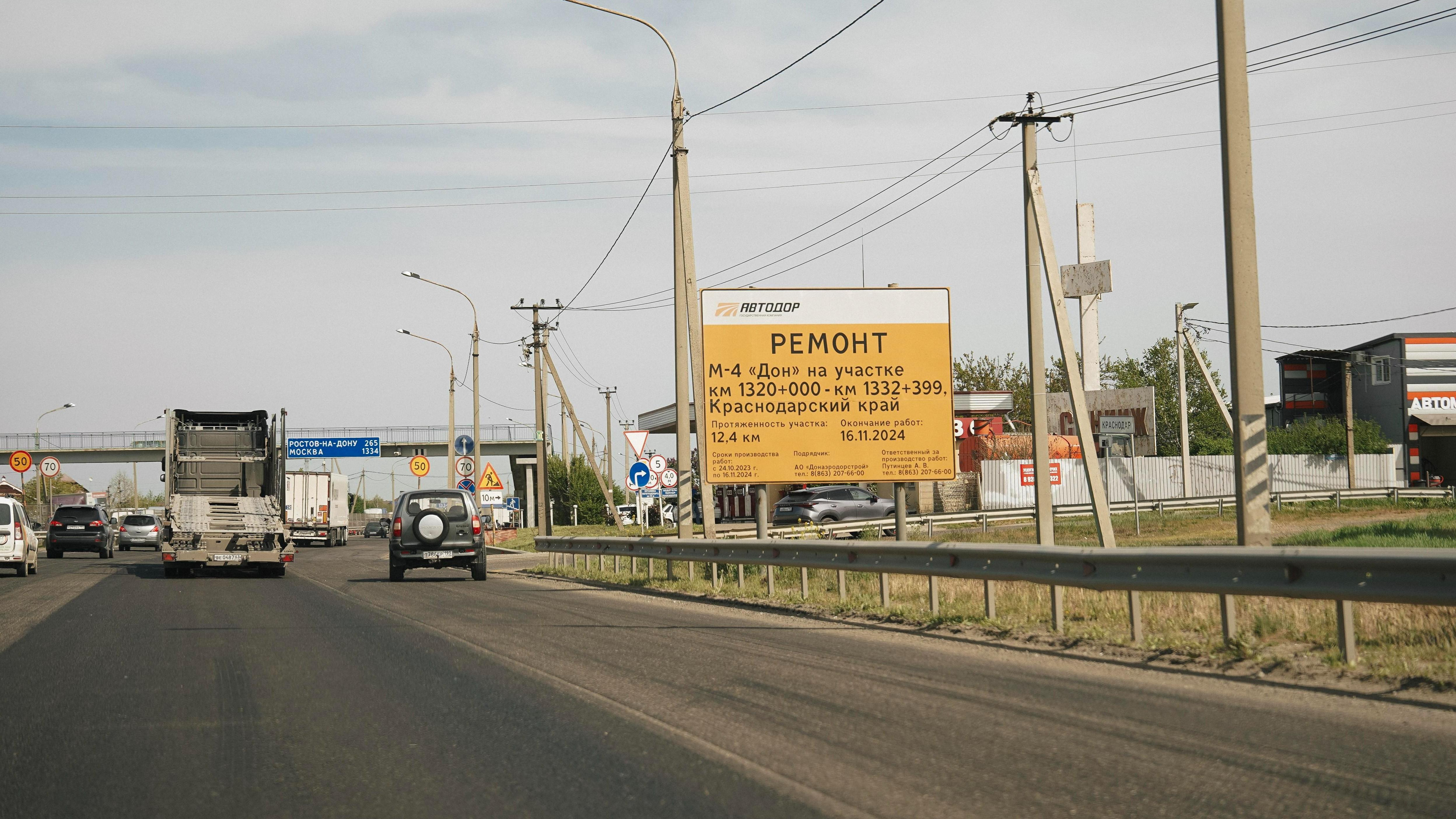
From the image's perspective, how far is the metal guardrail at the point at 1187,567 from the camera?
7.57 meters

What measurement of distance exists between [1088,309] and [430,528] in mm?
38109

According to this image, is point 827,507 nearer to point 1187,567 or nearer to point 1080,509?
point 1080,509

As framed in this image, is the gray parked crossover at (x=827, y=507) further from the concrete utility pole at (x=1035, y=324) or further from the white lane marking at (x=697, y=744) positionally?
the white lane marking at (x=697, y=744)

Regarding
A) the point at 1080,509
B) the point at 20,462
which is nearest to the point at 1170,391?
the point at 1080,509

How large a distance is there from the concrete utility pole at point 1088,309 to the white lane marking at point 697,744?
47372 mm

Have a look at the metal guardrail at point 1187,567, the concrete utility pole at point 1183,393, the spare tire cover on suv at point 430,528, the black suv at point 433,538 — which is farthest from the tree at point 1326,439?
the metal guardrail at point 1187,567

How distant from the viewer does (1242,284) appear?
429 inches

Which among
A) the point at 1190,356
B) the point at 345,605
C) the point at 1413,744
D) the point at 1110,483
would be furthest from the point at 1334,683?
the point at 1190,356

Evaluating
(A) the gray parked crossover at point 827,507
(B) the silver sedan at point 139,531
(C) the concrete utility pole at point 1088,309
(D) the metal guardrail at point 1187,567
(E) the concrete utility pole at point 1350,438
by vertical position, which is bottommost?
(B) the silver sedan at point 139,531

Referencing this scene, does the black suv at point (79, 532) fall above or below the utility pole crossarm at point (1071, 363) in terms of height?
below

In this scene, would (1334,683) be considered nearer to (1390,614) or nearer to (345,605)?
(1390,614)

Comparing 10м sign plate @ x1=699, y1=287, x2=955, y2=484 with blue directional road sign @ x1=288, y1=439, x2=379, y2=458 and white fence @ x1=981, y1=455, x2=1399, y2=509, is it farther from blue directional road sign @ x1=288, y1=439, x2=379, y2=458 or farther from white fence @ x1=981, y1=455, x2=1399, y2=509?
blue directional road sign @ x1=288, y1=439, x2=379, y2=458

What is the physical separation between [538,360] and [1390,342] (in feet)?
146

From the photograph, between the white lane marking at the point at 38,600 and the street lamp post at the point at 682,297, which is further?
the street lamp post at the point at 682,297
